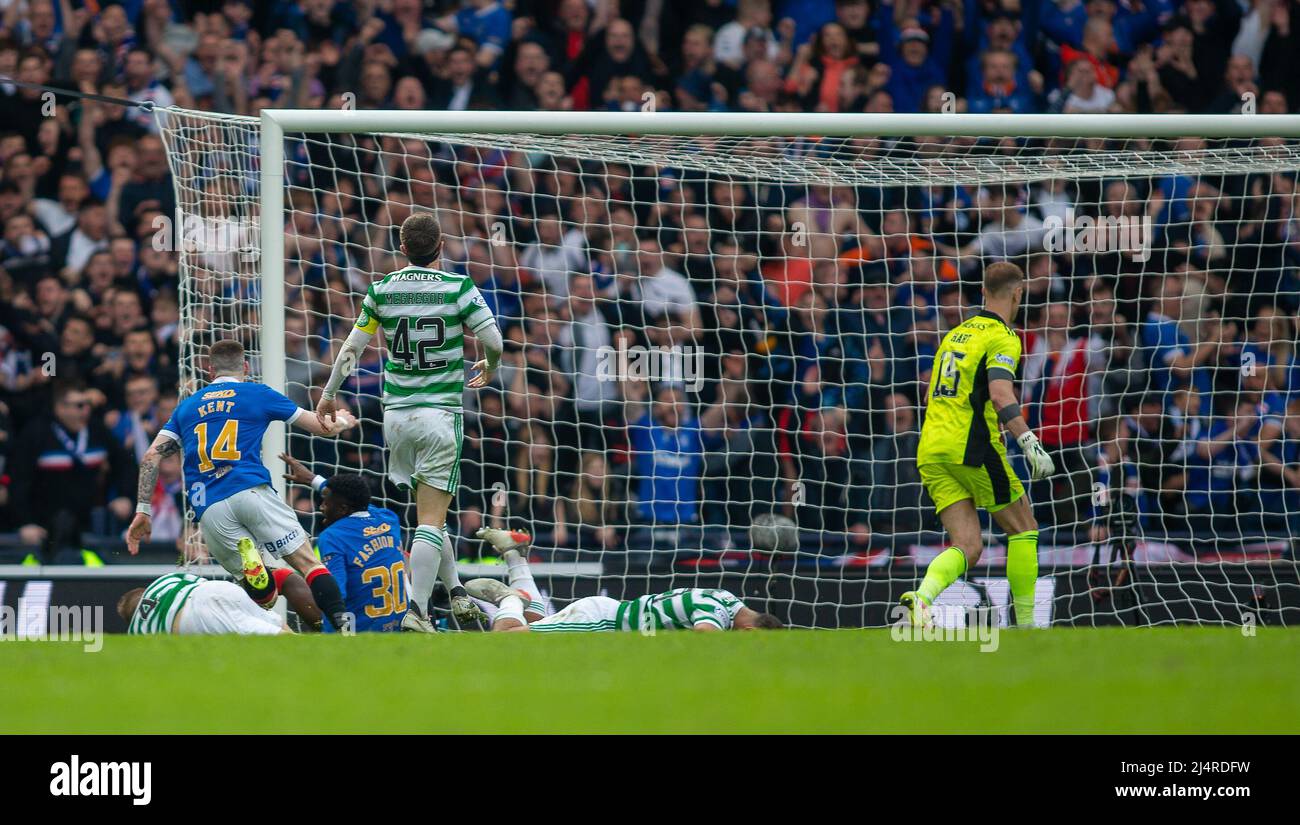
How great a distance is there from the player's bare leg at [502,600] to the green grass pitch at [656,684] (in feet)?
6.48

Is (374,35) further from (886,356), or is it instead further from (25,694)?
(25,694)

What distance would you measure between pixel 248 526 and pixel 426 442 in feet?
3.51

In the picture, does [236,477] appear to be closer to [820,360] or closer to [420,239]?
[420,239]

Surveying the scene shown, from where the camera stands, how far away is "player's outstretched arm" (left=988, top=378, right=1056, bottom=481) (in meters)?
7.69

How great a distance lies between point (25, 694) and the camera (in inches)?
199

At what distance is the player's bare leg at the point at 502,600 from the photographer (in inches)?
343

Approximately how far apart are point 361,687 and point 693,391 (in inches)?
237

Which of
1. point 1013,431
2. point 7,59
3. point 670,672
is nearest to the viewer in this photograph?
point 670,672

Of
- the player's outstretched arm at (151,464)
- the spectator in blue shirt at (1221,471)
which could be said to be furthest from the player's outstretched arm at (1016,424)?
the player's outstretched arm at (151,464)

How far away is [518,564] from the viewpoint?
929 centimetres

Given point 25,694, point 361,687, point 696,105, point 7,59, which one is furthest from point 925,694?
point 7,59

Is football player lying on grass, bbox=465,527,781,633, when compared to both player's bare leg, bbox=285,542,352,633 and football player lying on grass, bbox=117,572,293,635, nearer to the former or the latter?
player's bare leg, bbox=285,542,352,633

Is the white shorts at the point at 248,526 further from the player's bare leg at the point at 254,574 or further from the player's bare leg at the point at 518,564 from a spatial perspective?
the player's bare leg at the point at 518,564
